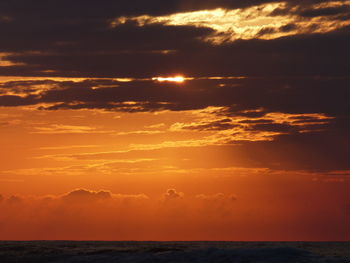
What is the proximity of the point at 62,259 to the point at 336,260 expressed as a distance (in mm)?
26221

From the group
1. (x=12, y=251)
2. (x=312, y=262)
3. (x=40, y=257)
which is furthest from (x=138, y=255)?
(x=12, y=251)

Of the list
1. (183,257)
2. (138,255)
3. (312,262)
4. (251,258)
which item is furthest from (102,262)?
(312,262)

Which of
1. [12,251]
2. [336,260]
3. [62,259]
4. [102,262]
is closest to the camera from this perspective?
[336,260]

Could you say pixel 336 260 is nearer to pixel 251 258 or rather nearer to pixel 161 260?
pixel 251 258

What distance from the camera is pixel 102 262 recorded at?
2322 inches

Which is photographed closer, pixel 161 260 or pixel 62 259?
pixel 161 260

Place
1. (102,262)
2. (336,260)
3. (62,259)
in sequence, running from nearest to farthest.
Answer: (336,260) → (102,262) → (62,259)

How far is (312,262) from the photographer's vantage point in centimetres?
5041

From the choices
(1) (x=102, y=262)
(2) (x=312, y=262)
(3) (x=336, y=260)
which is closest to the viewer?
(2) (x=312, y=262)

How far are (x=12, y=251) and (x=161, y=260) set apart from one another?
26.2 meters

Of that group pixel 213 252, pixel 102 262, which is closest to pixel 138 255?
pixel 102 262

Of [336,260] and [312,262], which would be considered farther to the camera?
[336,260]

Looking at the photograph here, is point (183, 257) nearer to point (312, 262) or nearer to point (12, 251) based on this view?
point (312, 262)

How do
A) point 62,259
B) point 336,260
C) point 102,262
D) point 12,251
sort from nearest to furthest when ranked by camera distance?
point 336,260 → point 102,262 → point 62,259 → point 12,251
